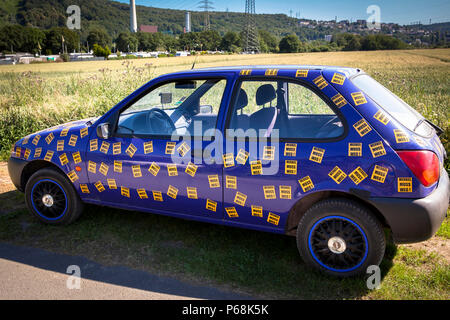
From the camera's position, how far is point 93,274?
11.7 ft

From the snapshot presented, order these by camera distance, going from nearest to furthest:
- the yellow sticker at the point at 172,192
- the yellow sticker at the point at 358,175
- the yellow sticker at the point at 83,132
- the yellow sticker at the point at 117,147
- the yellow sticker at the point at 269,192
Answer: the yellow sticker at the point at 358,175 < the yellow sticker at the point at 269,192 < the yellow sticker at the point at 172,192 < the yellow sticker at the point at 117,147 < the yellow sticker at the point at 83,132

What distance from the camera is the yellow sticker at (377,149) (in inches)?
116

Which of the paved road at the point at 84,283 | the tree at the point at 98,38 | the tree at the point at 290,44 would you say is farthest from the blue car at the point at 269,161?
the tree at the point at 98,38

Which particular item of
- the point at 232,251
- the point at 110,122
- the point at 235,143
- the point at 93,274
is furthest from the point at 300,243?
the point at 110,122

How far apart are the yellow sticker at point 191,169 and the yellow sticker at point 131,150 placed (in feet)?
2.07

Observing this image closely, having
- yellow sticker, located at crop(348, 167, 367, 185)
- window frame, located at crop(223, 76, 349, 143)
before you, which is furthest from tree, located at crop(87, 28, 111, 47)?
yellow sticker, located at crop(348, 167, 367, 185)

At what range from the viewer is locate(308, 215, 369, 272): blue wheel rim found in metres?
3.14

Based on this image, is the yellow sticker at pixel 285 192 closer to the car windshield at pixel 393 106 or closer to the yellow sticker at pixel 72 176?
the car windshield at pixel 393 106

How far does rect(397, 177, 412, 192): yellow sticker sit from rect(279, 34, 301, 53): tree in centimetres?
3333

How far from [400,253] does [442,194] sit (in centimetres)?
94

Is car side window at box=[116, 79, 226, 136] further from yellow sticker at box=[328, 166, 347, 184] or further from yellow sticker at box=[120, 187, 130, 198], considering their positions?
yellow sticker at box=[328, 166, 347, 184]

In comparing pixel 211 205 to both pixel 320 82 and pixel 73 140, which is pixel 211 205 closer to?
pixel 320 82

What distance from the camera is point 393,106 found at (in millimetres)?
3328

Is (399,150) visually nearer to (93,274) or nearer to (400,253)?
(400,253)
